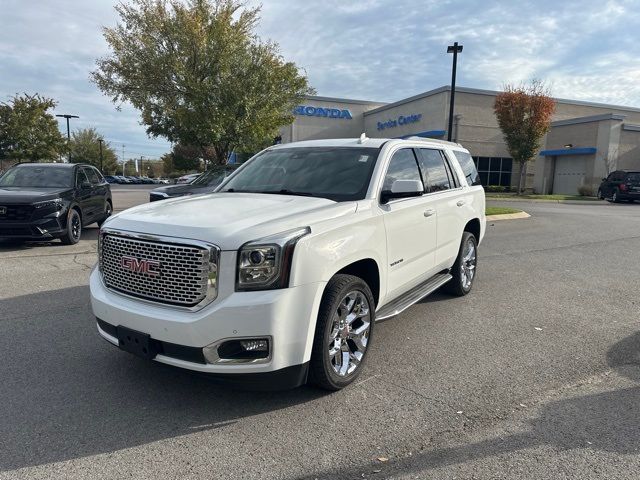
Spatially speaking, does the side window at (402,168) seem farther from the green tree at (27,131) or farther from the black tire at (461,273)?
the green tree at (27,131)

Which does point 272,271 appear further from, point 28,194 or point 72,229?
point 72,229

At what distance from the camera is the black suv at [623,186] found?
26.7 metres

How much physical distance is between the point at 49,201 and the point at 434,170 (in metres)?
7.41

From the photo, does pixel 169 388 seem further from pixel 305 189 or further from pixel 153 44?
pixel 153 44

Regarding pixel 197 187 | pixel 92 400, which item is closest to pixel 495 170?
pixel 197 187

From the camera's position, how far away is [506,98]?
2966 cm

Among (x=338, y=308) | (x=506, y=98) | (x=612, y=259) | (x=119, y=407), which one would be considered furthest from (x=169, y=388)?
(x=506, y=98)

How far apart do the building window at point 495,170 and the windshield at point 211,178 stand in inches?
1102

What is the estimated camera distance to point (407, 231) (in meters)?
4.38

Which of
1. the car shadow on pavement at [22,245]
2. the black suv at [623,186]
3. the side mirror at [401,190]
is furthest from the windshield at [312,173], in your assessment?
the black suv at [623,186]

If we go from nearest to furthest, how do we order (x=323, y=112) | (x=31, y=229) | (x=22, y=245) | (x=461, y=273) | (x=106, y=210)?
(x=461, y=273), (x=31, y=229), (x=22, y=245), (x=106, y=210), (x=323, y=112)

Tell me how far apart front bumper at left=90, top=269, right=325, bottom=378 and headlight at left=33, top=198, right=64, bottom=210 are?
701 cm

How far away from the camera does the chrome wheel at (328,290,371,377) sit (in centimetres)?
350

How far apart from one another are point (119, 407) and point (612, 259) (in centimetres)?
914
